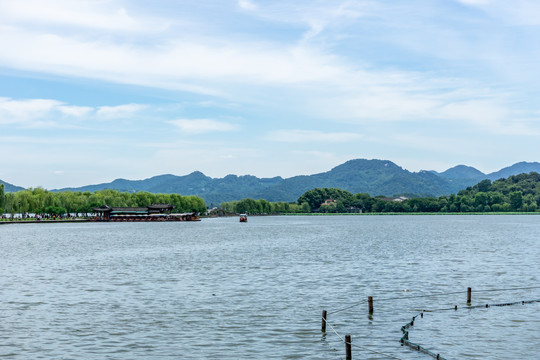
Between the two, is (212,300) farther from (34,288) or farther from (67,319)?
(34,288)

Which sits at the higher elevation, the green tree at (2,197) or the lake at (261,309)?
the green tree at (2,197)

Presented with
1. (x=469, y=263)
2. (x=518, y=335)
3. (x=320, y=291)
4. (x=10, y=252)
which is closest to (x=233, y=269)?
(x=320, y=291)

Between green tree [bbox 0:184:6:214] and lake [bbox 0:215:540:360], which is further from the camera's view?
green tree [bbox 0:184:6:214]

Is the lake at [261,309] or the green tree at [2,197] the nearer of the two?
the lake at [261,309]

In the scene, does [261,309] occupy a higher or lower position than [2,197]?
lower

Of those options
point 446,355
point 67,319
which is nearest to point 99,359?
point 67,319

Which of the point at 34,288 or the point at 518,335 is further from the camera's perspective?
the point at 34,288

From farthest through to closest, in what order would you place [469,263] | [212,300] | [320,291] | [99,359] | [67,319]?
[469,263], [320,291], [212,300], [67,319], [99,359]

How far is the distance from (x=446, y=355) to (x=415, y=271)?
31.5 meters

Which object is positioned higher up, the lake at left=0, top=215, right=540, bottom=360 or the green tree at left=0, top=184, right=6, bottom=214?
the green tree at left=0, top=184, right=6, bottom=214

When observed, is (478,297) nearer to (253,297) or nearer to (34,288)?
(253,297)

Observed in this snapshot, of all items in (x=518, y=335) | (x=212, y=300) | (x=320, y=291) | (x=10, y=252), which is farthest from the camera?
(x=10, y=252)

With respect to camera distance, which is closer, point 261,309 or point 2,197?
point 261,309

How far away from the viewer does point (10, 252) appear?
269 feet
